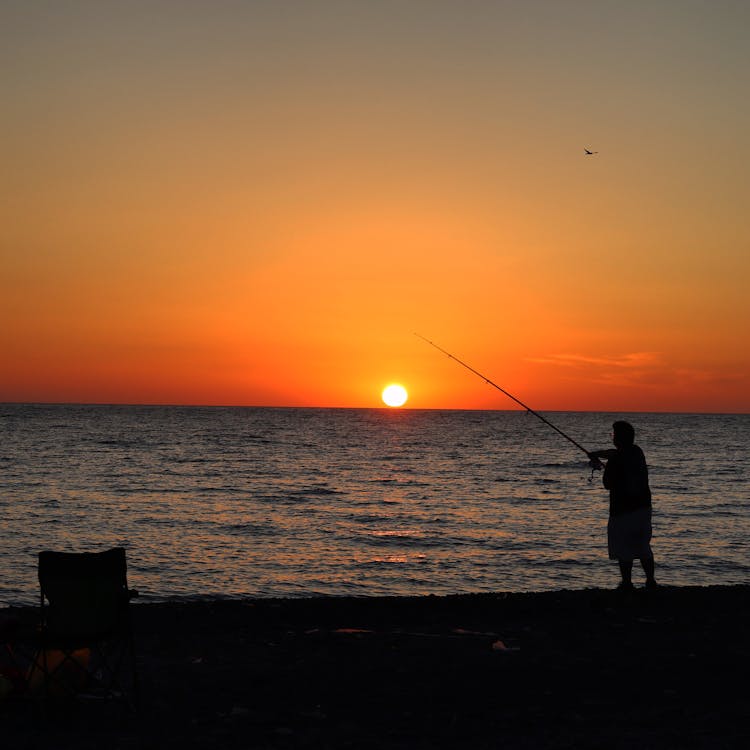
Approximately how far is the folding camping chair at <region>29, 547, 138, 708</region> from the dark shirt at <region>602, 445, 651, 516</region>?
5.84 meters

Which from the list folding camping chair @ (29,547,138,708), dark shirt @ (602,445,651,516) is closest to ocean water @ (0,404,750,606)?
dark shirt @ (602,445,651,516)

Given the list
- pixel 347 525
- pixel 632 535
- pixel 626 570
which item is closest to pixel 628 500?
pixel 632 535

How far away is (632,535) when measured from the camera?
1009cm

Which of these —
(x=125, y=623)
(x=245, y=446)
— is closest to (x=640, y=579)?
(x=125, y=623)

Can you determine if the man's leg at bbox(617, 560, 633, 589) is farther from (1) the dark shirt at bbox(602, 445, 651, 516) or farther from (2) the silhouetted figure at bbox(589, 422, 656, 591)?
(1) the dark shirt at bbox(602, 445, 651, 516)

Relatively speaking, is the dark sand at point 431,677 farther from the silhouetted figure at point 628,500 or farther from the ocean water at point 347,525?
the ocean water at point 347,525

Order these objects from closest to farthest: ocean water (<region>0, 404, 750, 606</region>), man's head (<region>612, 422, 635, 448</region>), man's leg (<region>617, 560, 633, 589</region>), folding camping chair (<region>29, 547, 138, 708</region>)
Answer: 1. folding camping chair (<region>29, 547, 138, 708</region>)
2. man's head (<region>612, 422, 635, 448</region>)
3. man's leg (<region>617, 560, 633, 589</region>)
4. ocean water (<region>0, 404, 750, 606</region>)

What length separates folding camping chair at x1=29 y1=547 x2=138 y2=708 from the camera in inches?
243

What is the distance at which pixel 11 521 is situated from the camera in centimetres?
2508

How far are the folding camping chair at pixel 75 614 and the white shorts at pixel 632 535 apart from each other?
5856 millimetres

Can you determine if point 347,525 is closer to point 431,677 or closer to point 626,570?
point 626,570

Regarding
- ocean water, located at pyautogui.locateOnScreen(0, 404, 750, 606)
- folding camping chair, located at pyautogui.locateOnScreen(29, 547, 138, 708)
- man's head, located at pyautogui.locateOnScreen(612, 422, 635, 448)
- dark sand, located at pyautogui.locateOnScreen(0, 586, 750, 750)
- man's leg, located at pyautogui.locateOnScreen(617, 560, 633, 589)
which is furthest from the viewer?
ocean water, located at pyautogui.locateOnScreen(0, 404, 750, 606)

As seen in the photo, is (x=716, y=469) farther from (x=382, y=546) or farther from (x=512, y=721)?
(x=512, y=721)

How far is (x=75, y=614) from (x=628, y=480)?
6.38m
